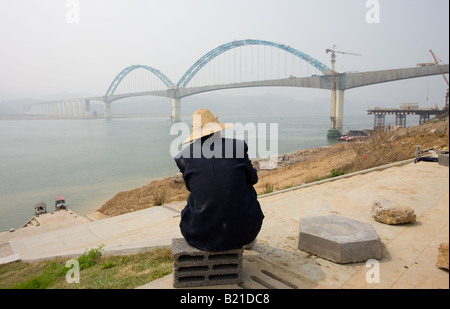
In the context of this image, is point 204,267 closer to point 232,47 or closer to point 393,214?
point 393,214

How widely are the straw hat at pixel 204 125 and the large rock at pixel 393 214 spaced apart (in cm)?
253

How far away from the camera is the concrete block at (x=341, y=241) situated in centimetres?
284

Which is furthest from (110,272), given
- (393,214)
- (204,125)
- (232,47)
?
(232,47)

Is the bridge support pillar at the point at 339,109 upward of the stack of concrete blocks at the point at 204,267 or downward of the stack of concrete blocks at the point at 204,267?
upward

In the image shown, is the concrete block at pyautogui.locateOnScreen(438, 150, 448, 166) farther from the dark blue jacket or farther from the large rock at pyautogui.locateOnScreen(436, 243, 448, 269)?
the dark blue jacket

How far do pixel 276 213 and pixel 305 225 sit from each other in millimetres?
1360

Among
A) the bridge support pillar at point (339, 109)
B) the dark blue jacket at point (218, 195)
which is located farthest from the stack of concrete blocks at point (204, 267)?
the bridge support pillar at point (339, 109)

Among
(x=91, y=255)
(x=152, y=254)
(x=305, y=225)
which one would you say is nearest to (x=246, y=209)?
(x=305, y=225)

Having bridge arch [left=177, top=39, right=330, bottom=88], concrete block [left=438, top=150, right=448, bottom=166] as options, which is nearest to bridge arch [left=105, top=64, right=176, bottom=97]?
bridge arch [left=177, top=39, right=330, bottom=88]

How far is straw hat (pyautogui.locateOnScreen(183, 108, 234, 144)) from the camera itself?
247cm

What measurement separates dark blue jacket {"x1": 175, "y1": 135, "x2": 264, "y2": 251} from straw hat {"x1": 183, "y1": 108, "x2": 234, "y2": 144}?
6cm

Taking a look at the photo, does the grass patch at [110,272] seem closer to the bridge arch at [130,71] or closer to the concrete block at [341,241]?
the concrete block at [341,241]
